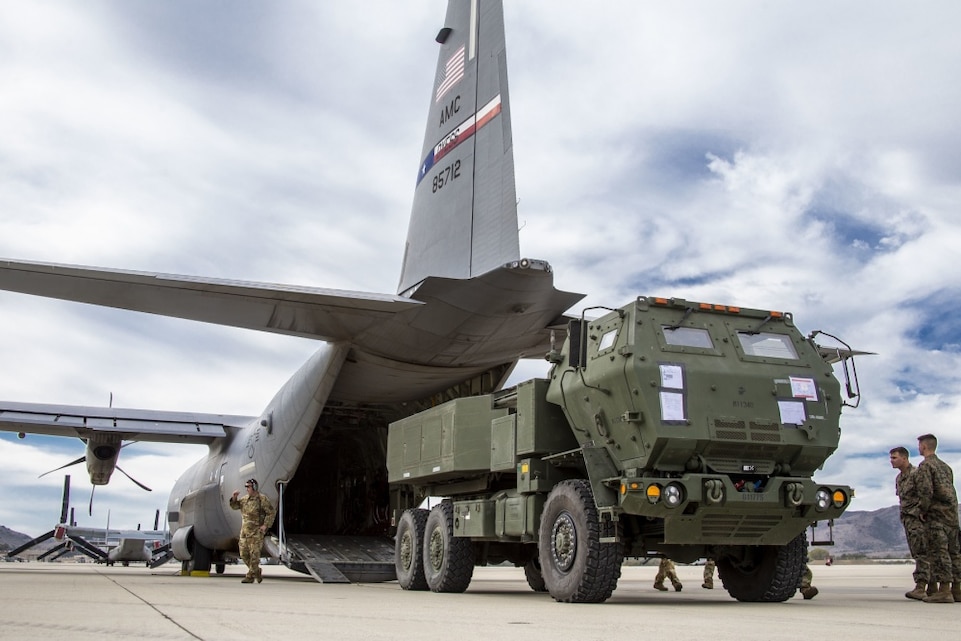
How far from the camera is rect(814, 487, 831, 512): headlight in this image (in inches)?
297

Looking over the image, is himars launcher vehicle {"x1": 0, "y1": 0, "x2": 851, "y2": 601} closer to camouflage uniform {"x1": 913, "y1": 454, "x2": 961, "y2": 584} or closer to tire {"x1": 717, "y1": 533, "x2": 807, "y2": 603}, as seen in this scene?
tire {"x1": 717, "y1": 533, "x2": 807, "y2": 603}

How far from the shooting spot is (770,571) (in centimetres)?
809

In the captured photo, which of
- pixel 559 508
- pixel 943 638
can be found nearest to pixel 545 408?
pixel 559 508

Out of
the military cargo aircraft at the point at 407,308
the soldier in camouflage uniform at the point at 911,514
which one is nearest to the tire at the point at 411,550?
the military cargo aircraft at the point at 407,308

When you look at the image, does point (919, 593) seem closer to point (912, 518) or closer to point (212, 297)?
point (912, 518)

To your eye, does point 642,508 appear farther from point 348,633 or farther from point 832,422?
point 348,633

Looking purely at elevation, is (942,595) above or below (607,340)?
below

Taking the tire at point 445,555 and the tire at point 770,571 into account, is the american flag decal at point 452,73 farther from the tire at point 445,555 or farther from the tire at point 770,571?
the tire at point 770,571

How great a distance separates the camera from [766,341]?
326 inches

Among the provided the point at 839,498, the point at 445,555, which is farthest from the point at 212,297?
the point at 839,498

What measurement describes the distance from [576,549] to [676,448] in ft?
3.97

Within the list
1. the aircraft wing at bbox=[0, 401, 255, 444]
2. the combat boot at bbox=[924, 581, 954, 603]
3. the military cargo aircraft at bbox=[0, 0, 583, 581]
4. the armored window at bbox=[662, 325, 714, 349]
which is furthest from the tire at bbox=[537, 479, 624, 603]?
the aircraft wing at bbox=[0, 401, 255, 444]

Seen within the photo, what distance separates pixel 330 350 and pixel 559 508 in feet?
20.6

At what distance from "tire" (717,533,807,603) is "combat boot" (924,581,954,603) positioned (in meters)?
1.26
